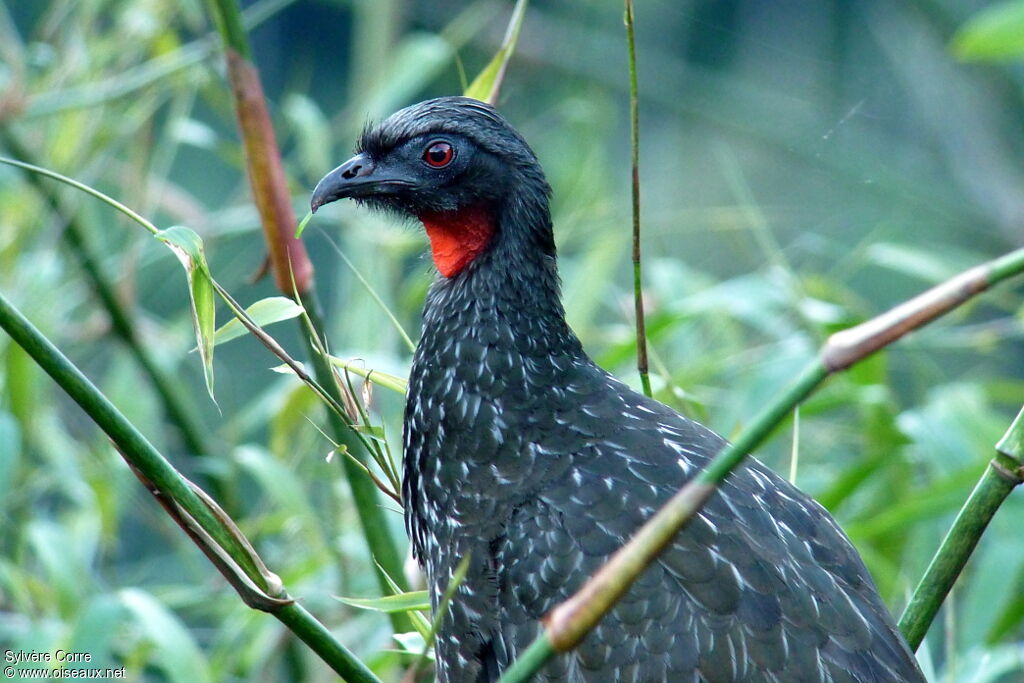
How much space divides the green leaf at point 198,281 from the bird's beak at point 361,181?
92 cm

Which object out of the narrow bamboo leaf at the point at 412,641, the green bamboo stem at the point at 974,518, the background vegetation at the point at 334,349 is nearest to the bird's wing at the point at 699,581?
the background vegetation at the point at 334,349

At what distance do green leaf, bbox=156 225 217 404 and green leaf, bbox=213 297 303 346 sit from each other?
0.11ft

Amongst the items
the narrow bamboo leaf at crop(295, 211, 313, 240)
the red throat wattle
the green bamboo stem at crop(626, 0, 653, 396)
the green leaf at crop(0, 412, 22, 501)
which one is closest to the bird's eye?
the red throat wattle

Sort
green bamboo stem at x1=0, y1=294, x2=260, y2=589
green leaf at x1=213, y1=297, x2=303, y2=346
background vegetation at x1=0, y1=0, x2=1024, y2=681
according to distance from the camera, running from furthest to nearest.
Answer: background vegetation at x1=0, y1=0, x2=1024, y2=681 < green leaf at x1=213, y1=297, x2=303, y2=346 < green bamboo stem at x1=0, y1=294, x2=260, y2=589

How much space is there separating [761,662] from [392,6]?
10.1 ft

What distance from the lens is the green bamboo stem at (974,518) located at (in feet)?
5.14

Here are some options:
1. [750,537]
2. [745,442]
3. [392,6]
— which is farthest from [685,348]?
[745,442]

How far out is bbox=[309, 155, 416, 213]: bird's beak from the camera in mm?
2549

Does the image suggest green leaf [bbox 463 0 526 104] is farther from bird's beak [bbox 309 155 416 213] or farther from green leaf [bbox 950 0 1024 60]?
green leaf [bbox 950 0 1024 60]

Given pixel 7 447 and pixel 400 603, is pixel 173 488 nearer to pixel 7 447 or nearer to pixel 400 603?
pixel 400 603

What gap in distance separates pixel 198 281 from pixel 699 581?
105 cm

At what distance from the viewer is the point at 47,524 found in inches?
135

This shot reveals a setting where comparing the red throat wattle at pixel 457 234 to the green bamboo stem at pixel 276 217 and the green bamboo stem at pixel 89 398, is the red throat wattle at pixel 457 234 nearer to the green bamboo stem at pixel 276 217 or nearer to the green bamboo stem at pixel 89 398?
the green bamboo stem at pixel 276 217

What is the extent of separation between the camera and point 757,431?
102 cm
